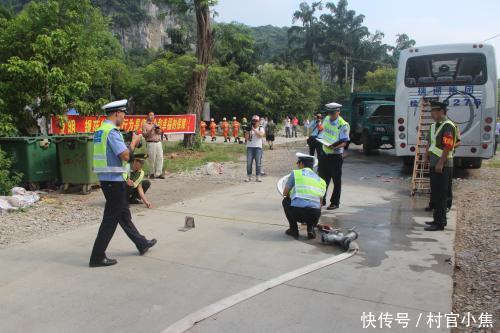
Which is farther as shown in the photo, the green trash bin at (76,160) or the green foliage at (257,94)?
the green foliage at (257,94)

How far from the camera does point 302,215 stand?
6035mm

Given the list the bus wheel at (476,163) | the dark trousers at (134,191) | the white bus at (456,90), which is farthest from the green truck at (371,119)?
the dark trousers at (134,191)

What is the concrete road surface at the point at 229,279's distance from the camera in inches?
150

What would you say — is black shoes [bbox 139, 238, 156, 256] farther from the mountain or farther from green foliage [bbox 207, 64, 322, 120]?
the mountain

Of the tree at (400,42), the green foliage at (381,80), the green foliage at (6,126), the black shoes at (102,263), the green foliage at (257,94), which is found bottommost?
the black shoes at (102,263)

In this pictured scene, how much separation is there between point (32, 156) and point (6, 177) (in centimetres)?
87

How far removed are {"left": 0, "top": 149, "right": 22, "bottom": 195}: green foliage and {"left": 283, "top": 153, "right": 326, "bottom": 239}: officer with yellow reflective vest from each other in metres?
5.28

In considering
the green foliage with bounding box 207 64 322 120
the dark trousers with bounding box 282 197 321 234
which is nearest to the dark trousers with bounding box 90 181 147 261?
the dark trousers with bounding box 282 197 321 234

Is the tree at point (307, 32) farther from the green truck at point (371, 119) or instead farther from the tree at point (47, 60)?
the tree at point (47, 60)

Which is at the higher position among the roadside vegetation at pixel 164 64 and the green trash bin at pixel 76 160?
the roadside vegetation at pixel 164 64

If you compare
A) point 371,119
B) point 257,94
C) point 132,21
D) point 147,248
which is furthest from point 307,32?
point 147,248

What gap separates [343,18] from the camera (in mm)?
71688

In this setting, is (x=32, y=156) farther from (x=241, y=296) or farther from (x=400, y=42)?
(x=400, y=42)

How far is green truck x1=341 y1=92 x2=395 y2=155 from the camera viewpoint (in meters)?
17.1
